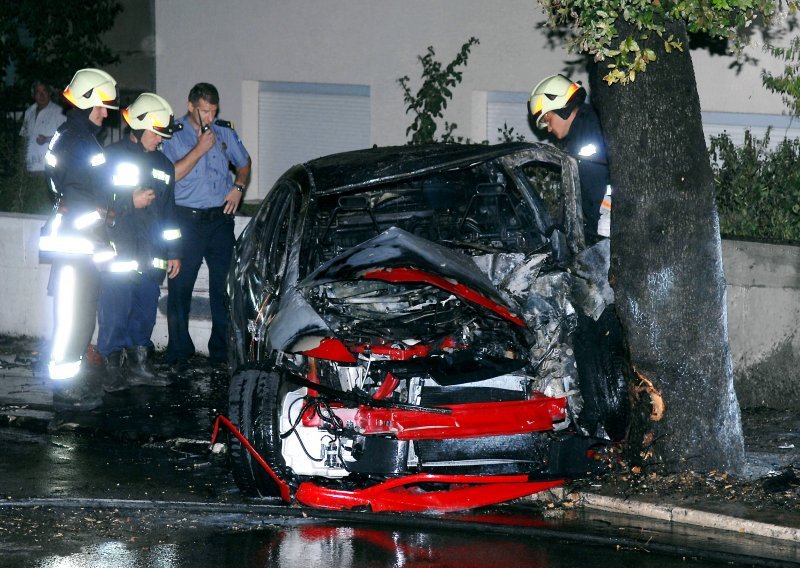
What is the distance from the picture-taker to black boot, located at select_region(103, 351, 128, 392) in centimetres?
945

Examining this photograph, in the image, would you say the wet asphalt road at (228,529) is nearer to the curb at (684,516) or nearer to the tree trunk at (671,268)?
the curb at (684,516)

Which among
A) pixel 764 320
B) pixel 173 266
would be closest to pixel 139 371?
pixel 173 266

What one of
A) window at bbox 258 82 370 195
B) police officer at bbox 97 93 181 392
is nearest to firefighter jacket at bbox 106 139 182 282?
police officer at bbox 97 93 181 392

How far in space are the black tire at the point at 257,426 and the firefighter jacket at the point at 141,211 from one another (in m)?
2.93

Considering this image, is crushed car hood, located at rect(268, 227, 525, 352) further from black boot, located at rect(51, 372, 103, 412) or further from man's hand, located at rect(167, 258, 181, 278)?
man's hand, located at rect(167, 258, 181, 278)

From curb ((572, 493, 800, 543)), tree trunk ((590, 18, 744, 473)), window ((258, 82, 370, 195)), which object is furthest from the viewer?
window ((258, 82, 370, 195))

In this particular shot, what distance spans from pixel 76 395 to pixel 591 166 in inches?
148

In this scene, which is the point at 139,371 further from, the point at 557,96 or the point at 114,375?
the point at 557,96

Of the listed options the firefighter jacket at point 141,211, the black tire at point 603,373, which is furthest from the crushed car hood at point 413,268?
the firefighter jacket at point 141,211

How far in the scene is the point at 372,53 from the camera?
13.0m

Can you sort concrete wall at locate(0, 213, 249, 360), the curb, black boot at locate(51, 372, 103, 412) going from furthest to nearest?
1. concrete wall at locate(0, 213, 249, 360)
2. black boot at locate(51, 372, 103, 412)
3. the curb

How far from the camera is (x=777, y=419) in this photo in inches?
327

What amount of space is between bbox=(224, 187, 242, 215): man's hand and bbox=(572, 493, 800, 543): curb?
4.39 metres

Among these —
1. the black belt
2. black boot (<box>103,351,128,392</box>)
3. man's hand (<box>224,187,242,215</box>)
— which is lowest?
black boot (<box>103,351,128,392</box>)
